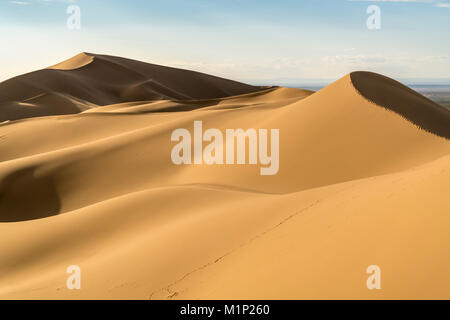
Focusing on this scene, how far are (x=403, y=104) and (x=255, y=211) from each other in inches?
347

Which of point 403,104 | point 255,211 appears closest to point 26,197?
point 255,211

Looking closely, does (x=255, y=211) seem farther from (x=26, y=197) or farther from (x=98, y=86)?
(x=98, y=86)

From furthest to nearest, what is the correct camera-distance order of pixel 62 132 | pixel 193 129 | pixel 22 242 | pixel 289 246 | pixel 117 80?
1. pixel 117 80
2. pixel 62 132
3. pixel 193 129
4. pixel 22 242
5. pixel 289 246

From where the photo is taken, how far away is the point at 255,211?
574cm

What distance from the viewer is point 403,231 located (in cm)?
371

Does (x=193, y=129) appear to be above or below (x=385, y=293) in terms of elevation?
above

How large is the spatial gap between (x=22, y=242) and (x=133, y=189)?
4.79 meters

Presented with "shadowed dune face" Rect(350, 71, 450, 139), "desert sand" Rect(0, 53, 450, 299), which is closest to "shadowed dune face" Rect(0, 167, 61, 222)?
"desert sand" Rect(0, 53, 450, 299)

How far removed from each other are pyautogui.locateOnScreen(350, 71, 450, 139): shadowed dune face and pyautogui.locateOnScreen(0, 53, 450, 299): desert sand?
2.7 inches

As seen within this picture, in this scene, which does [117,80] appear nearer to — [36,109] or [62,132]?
[36,109]

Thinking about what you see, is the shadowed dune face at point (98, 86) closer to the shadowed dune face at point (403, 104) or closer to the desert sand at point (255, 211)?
the desert sand at point (255, 211)

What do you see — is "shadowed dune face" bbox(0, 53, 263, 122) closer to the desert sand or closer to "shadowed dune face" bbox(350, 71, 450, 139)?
the desert sand

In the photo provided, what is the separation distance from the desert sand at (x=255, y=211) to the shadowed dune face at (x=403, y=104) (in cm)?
7
